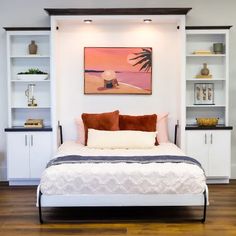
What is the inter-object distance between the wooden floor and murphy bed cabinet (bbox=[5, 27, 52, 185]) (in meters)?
0.84

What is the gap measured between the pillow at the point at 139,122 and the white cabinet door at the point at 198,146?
0.51m

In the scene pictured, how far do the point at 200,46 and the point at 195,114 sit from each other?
101cm

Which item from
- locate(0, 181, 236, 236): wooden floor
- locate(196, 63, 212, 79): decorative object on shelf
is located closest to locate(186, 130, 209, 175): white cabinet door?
locate(196, 63, 212, 79): decorative object on shelf

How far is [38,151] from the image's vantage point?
6.23 m

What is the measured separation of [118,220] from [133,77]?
2572 millimetres

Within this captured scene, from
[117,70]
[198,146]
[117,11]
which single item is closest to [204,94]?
[198,146]

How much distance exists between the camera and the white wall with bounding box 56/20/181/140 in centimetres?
656

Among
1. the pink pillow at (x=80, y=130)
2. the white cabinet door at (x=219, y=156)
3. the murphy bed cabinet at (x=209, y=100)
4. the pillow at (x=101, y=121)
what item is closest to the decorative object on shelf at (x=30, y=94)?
the pink pillow at (x=80, y=130)

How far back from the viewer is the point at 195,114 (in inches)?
261

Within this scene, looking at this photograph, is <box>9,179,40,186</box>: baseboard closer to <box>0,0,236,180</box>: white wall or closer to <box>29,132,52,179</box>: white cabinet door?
<box>29,132,52,179</box>: white cabinet door

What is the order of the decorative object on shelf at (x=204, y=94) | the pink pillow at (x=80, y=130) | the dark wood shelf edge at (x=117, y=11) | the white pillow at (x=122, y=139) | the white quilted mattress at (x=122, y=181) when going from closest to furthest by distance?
the white quilted mattress at (x=122, y=181) → the white pillow at (x=122, y=139) → the dark wood shelf edge at (x=117, y=11) → the pink pillow at (x=80, y=130) → the decorative object on shelf at (x=204, y=94)

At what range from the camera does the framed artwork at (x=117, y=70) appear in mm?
6547

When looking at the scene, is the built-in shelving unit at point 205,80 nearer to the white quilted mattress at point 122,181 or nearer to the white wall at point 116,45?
the white wall at point 116,45

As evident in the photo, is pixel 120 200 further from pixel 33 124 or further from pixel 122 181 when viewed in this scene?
pixel 33 124
